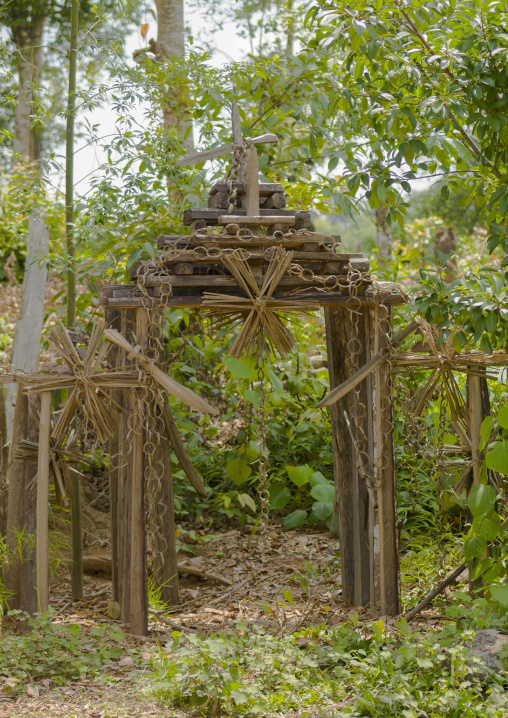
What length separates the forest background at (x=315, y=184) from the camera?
4.01 metres

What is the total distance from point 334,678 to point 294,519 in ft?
9.47

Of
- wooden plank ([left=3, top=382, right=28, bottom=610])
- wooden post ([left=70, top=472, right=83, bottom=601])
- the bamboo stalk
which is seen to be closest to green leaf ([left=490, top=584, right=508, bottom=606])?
wooden plank ([left=3, top=382, right=28, bottom=610])

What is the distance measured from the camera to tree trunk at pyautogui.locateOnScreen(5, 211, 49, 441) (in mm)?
5332

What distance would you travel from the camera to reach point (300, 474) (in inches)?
244

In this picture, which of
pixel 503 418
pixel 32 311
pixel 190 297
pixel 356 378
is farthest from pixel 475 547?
pixel 32 311

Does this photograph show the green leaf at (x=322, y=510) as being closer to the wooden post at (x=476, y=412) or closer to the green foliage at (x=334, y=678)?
the wooden post at (x=476, y=412)

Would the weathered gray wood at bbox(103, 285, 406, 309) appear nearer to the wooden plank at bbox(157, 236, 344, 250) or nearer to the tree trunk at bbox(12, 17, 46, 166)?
the wooden plank at bbox(157, 236, 344, 250)

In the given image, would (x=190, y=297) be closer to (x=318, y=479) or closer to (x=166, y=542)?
(x=166, y=542)

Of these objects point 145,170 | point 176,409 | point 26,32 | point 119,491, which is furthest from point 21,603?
point 26,32

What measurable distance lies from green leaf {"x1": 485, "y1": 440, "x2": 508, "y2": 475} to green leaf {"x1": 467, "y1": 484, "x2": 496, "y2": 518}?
26 cm

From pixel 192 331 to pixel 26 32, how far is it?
8854mm

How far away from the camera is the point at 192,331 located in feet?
21.0

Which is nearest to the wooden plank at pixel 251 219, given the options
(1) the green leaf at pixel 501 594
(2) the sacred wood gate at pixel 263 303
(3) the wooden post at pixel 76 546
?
(2) the sacred wood gate at pixel 263 303

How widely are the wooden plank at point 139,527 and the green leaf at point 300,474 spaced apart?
229 centimetres
